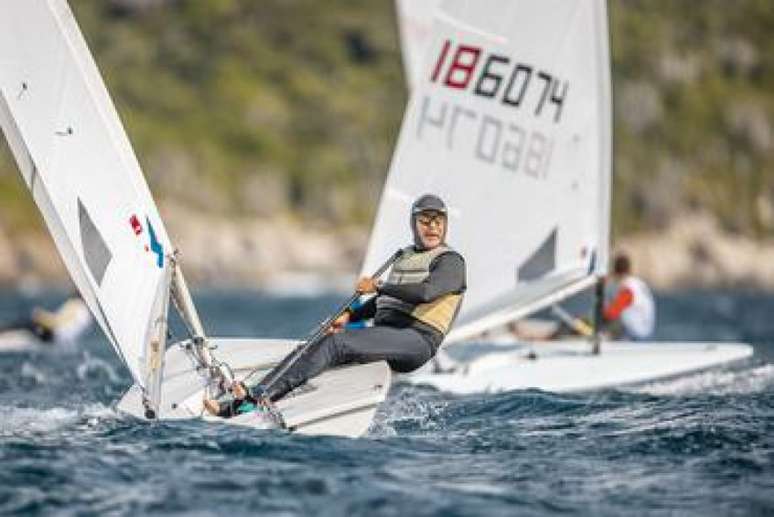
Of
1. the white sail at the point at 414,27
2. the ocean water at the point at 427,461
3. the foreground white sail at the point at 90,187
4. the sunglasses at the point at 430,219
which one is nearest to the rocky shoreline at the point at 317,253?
the white sail at the point at 414,27

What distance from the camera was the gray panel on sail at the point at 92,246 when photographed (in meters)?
10.4

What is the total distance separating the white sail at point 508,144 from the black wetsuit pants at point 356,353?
4.66m

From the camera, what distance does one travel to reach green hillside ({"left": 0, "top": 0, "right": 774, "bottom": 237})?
424ft

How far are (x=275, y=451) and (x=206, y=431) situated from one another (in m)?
0.69

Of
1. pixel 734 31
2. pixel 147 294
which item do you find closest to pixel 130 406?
pixel 147 294

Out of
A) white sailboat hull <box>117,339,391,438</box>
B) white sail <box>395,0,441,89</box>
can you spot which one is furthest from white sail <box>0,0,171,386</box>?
white sail <box>395,0,441,89</box>

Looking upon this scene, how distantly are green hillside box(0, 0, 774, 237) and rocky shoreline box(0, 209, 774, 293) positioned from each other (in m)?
2.16

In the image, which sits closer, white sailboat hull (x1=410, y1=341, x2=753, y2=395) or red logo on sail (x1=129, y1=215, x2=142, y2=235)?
red logo on sail (x1=129, y1=215, x2=142, y2=235)

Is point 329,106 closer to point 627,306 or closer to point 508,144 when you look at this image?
point 627,306

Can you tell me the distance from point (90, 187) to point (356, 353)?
198 centimetres

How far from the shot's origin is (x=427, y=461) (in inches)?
372

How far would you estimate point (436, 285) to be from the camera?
10758 millimetres

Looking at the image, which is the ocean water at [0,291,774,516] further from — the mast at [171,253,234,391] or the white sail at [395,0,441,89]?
the white sail at [395,0,441,89]

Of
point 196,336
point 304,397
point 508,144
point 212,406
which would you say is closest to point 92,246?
point 196,336
